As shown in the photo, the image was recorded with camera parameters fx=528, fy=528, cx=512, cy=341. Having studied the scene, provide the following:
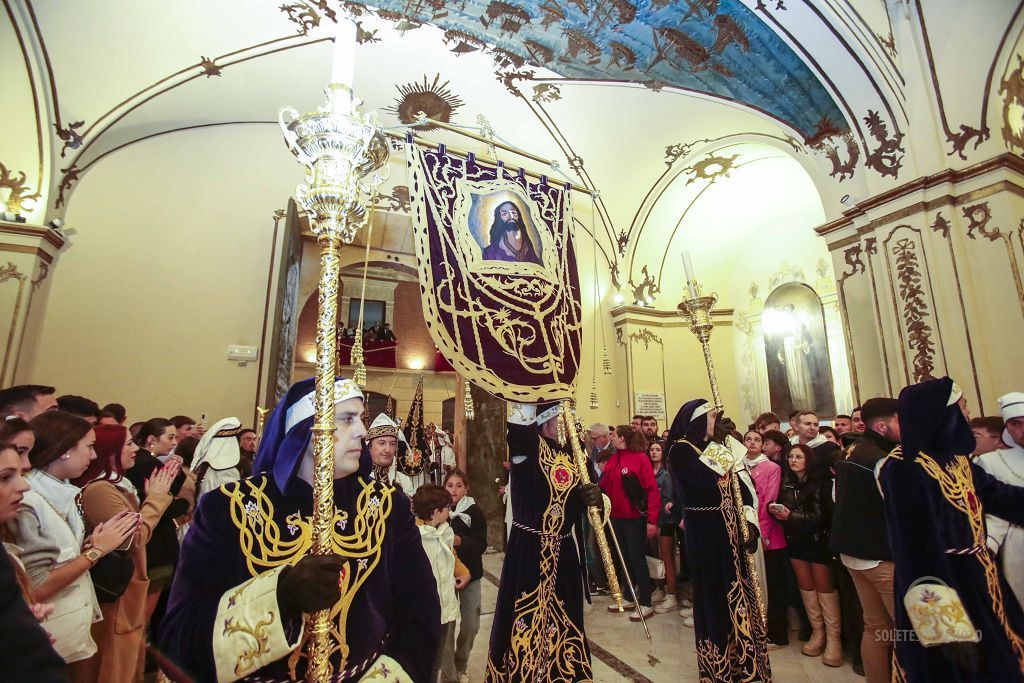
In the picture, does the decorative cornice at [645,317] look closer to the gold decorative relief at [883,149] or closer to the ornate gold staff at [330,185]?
the gold decorative relief at [883,149]

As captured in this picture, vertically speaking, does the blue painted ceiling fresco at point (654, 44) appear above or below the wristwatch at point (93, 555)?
above

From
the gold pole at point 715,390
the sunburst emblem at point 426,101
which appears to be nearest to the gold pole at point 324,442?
the gold pole at point 715,390

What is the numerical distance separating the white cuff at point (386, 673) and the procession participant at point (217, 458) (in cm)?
296

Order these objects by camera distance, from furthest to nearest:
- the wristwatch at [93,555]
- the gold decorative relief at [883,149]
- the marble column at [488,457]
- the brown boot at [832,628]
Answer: the marble column at [488,457] < the gold decorative relief at [883,149] < the brown boot at [832,628] < the wristwatch at [93,555]

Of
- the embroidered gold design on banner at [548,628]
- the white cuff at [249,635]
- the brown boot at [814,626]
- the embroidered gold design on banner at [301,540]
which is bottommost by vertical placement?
the brown boot at [814,626]

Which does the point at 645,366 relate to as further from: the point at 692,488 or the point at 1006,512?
the point at 1006,512

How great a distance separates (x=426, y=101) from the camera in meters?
7.09

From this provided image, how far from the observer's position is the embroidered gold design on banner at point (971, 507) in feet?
7.10

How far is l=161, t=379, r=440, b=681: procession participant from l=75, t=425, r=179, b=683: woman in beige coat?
1528mm

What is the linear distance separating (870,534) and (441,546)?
2364mm

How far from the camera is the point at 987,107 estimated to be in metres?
5.28

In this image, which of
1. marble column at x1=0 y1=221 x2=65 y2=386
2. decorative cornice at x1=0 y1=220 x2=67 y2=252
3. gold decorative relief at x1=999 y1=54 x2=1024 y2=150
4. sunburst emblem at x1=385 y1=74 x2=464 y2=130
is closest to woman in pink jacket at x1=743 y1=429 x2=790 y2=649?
gold decorative relief at x1=999 y1=54 x2=1024 y2=150

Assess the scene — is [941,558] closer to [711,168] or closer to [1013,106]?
[1013,106]

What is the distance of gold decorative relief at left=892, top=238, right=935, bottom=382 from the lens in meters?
5.25
